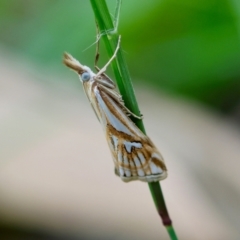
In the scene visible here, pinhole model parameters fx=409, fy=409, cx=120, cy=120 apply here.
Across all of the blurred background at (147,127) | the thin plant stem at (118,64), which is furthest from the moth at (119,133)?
the blurred background at (147,127)


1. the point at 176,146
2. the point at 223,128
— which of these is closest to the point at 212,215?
the point at 176,146

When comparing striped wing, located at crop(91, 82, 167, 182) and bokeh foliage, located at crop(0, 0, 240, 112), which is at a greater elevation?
bokeh foliage, located at crop(0, 0, 240, 112)

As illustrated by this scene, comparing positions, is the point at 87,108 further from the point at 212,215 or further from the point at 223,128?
the point at 212,215

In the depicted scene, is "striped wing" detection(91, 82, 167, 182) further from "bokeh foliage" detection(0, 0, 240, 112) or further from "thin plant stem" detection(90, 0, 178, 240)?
"bokeh foliage" detection(0, 0, 240, 112)

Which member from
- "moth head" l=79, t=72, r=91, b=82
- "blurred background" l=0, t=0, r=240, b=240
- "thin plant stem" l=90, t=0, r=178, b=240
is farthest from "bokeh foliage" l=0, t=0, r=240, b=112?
"thin plant stem" l=90, t=0, r=178, b=240

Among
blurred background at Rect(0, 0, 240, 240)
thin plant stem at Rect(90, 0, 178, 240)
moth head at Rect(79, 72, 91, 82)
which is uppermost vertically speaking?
blurred background at Rect(0, 0, 240, 240)

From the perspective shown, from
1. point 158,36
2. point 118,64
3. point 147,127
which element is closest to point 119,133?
point 118,64

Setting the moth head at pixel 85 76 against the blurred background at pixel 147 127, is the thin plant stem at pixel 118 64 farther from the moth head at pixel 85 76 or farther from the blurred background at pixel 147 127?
the blurred background at pixel 147 127
